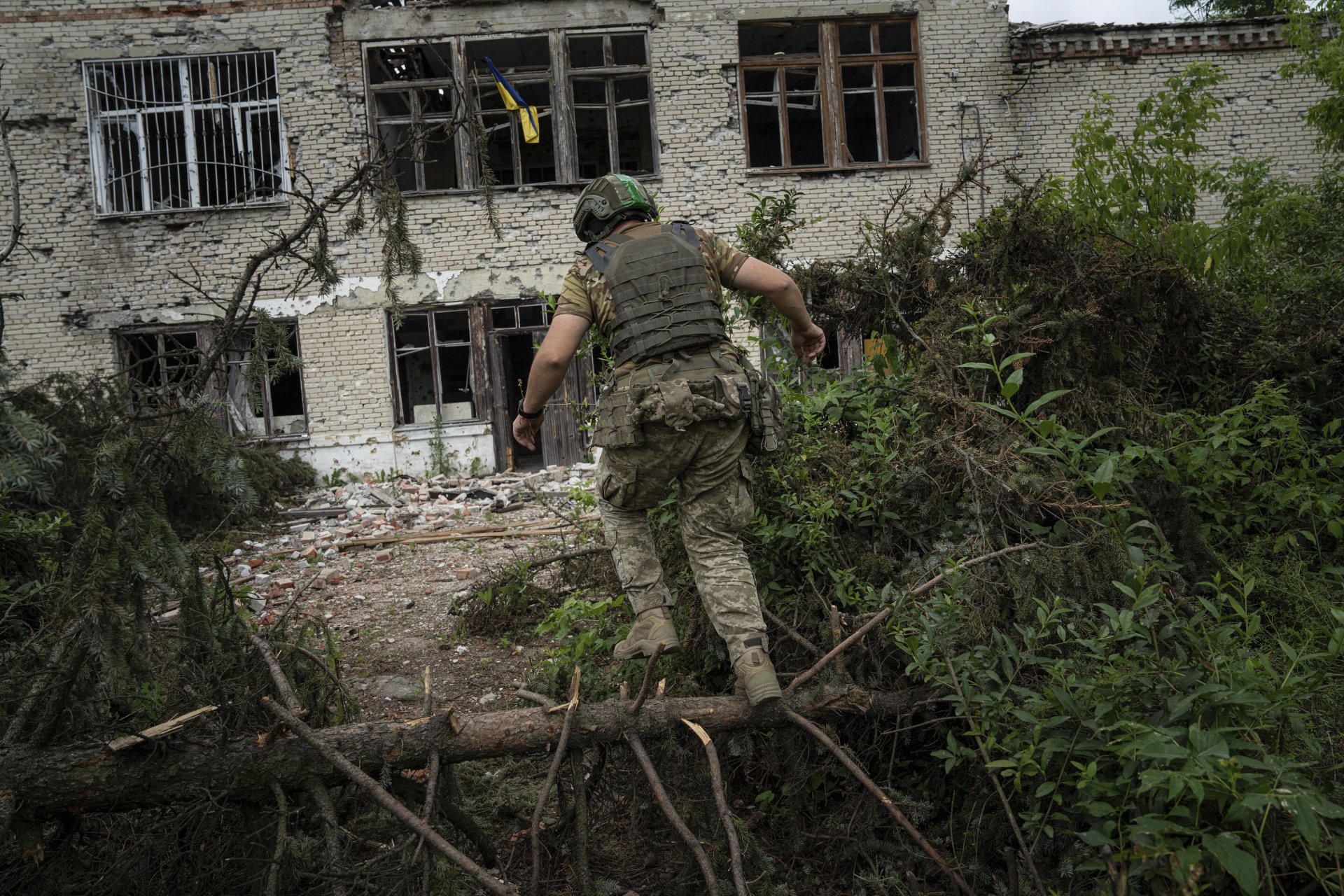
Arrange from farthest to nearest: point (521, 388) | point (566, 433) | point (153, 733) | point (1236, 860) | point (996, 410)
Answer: point (521, 388) < point (566, 433) < point (996, 410) < point (153, 733) < point (1236, 860)

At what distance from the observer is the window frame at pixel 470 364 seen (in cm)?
1199

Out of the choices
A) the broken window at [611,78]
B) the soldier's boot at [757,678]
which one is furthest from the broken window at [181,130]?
the soldier's boot at [757,678]

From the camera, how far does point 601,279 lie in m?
3.05

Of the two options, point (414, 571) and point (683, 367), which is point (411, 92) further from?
point (683, 367)

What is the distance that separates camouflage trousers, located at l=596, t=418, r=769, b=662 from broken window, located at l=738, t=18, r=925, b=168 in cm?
1008

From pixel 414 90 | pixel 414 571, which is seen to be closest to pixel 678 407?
pixel 414 571

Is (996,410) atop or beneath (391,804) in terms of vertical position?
atop

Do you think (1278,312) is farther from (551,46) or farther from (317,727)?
(551,46)

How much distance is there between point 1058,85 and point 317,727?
13.0m

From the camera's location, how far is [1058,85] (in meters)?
12.2

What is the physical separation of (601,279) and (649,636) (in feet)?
4.28

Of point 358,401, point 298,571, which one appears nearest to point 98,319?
point 358,401

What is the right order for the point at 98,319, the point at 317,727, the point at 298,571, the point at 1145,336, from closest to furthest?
the point at 317,727 < the point at 1145,336 < the point at 298,571 < the point at 98,319

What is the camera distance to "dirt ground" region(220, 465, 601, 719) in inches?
178
